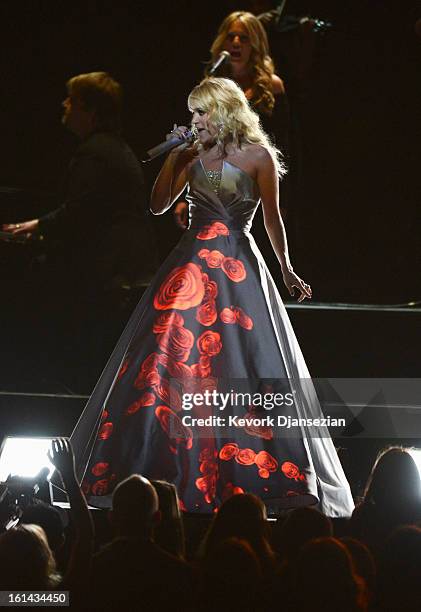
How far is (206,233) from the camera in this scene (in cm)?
367

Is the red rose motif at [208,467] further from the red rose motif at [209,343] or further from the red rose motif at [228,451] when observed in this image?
the red rose motif at [209,343]

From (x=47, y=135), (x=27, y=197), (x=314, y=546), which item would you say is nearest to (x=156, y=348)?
(x=314, y=546)

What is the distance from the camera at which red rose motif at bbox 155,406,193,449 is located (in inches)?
132

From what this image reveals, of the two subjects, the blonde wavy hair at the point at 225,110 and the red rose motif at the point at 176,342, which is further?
the blonde wavy hair at the point at 225,110

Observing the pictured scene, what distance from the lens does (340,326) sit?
16.7ft

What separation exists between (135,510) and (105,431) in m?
1.02

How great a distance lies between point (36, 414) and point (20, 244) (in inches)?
A: 40.2

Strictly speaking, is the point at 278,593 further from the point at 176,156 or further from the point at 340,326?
the point at 340,326

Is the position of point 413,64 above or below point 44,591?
above

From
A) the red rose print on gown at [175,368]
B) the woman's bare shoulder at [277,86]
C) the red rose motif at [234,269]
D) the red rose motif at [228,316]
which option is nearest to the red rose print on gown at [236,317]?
the red rose motif at [228,316]

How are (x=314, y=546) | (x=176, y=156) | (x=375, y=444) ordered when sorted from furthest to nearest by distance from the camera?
(x=375, y=444)
(x=176, y=156)
(x=314, y=546)

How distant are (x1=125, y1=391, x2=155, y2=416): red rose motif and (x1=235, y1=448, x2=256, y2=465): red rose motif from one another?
316 millimetres

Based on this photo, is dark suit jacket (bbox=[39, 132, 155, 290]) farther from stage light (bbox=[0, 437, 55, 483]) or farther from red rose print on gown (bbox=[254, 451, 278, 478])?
red rose print on gown (bbox=[254, 451, 278, 478])

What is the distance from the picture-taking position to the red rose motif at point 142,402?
3391 mm
